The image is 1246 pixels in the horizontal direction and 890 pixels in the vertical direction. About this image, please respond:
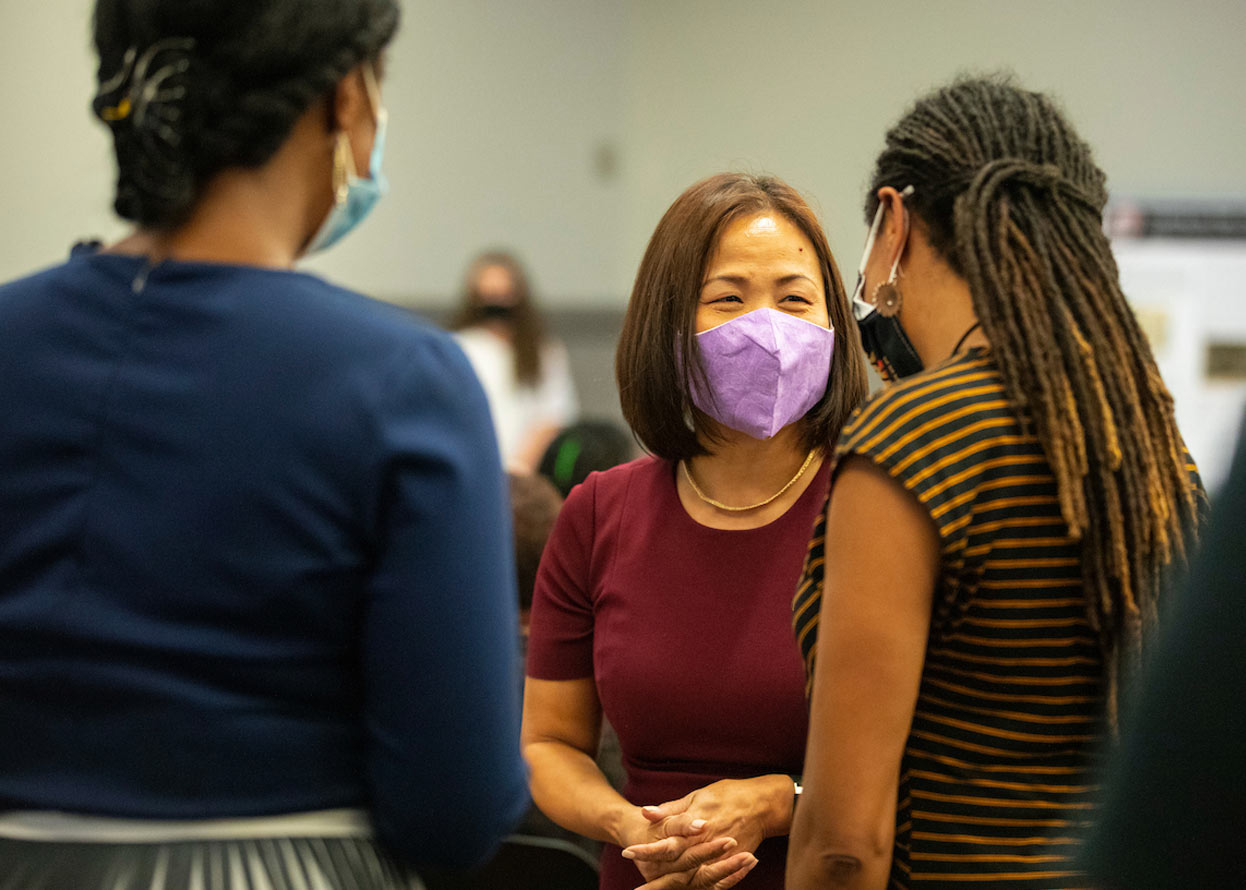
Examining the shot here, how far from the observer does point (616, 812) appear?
154cm

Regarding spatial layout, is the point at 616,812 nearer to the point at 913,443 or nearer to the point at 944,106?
the point at 913,443

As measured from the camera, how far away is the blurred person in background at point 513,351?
4.64m

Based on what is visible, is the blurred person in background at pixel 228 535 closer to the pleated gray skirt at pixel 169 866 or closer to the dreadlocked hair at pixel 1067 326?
the pleated gray skirt at pixel 169 866

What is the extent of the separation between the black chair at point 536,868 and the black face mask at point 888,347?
2.70 feet

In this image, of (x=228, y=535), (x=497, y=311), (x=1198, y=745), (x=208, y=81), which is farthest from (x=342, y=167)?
(x=497, y=311)

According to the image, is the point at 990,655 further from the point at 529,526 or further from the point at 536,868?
the point at 529,526

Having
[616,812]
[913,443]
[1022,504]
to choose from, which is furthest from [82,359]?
[616,812]

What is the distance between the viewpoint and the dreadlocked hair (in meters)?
1.08

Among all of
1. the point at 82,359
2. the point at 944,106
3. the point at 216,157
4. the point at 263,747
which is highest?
the point at 944,106

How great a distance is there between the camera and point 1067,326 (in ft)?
3.69

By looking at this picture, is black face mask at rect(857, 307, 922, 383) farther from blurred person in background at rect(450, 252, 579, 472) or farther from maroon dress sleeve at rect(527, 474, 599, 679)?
blurred person in background at rect(450, 252, 579, 472)

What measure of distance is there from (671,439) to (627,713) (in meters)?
0.40

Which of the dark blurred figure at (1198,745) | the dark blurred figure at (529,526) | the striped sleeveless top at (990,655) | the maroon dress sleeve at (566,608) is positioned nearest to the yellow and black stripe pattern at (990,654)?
the striped sleeveless top at (990,655)

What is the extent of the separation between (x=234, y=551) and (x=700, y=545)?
0.84 meters
